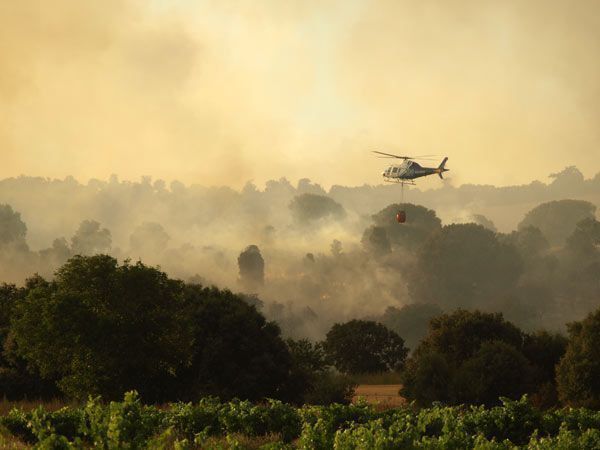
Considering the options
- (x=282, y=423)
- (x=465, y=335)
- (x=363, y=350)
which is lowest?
(x=282, y=423)

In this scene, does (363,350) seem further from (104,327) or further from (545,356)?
(104,327)

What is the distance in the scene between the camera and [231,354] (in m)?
63.8

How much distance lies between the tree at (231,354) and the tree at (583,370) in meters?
21.0

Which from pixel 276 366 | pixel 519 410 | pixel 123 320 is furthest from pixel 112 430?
pixel 276 366

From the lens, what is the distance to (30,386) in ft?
202

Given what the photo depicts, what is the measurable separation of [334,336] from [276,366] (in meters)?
47.8

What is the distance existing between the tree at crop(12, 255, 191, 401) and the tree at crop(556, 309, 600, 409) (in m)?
29.3

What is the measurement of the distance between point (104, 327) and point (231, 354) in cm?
1547

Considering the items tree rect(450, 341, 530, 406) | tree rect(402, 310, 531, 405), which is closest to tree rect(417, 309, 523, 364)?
tree rect(402, 310, 531, 405)

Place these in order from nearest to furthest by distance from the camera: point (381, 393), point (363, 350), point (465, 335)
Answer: point (465, 335) < point (381, 393) < point (363, 350)

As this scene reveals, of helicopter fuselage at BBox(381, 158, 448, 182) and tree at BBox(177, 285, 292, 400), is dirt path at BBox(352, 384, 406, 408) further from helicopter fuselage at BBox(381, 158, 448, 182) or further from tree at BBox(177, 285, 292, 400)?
helicopter fuselage at BBox(381, 158, 448, 182)

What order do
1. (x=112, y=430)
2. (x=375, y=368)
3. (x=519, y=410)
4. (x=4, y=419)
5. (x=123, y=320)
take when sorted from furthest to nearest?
(x=375, y=368) < (x=123, y=320) < (x=519, y=410) < (x=4, y=419) < (x=112, y=430)

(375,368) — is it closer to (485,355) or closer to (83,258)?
(485,355)

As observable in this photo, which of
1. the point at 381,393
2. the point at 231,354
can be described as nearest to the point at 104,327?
the point at 231,354
